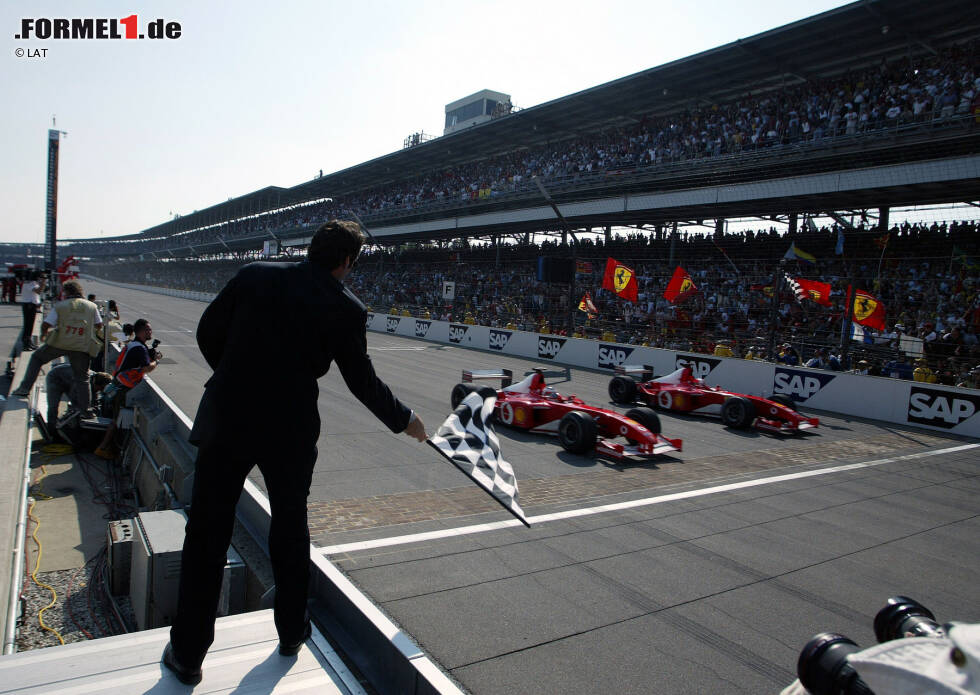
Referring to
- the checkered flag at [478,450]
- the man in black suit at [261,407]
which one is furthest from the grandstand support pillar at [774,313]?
the man in black suit at [261,407]

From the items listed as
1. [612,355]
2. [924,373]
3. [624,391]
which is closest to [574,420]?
[624,391]

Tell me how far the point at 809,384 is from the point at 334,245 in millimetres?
12680

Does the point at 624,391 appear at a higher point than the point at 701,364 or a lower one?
lower

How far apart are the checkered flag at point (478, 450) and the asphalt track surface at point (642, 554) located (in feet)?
2.43

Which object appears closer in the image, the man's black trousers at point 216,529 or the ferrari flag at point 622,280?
the man's black trousers at point 216,529

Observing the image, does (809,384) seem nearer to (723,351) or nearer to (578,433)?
(723,351)

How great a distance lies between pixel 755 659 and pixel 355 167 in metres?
43.6

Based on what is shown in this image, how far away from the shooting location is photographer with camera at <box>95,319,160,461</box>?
811 centimetres

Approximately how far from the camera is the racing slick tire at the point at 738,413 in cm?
973

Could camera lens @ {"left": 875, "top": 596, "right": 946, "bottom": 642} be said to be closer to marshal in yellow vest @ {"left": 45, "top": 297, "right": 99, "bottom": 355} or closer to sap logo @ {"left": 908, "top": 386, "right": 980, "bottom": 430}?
marshal in yellow vest @ {"left": 45, "top": 297, "right": 99, "bottom": 355}

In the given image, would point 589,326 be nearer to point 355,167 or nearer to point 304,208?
point 355,167

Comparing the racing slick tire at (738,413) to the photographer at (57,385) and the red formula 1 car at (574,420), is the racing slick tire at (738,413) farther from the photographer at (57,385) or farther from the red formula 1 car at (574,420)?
the photographer at (57,385)

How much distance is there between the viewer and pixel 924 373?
12.2m

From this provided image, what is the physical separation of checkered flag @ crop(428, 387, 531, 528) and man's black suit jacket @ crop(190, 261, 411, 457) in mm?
786
